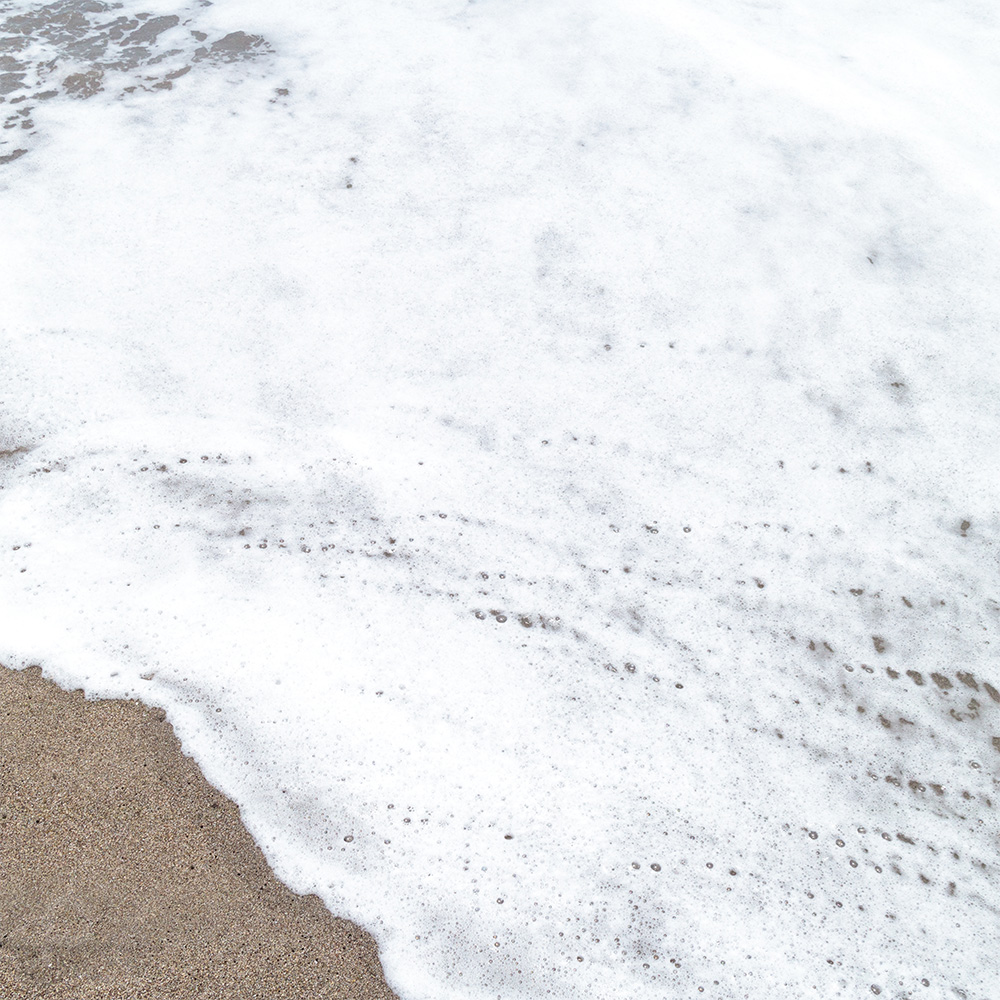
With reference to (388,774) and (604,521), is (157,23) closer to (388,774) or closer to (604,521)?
(604,521)

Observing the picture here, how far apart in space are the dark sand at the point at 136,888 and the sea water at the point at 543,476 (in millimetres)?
76

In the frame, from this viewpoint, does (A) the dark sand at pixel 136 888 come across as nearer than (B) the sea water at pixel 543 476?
Yes

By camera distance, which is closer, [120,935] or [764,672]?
[120,935]

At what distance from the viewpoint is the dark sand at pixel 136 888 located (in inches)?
65.6

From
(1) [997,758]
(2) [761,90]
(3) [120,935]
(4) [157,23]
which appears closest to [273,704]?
(3) [120,935]

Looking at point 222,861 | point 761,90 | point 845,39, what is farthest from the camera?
point 845,39

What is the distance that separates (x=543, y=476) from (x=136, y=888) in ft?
5.80

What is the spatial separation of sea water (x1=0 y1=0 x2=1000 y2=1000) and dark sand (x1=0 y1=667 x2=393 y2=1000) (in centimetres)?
8

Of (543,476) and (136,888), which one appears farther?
(543,476)

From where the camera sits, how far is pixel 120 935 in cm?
171

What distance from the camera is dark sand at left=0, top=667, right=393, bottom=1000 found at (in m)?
1.67

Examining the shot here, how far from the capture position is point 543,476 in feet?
9.08

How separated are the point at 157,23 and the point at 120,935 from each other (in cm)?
538

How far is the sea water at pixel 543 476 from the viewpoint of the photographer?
1937 mm
